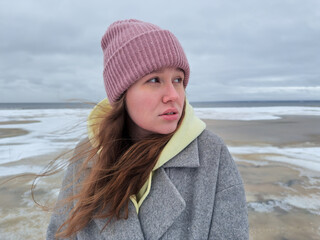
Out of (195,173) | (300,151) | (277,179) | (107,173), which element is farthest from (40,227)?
(300,151)

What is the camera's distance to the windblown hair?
132 centimetres

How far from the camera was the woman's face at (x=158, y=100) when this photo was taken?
1234 mm

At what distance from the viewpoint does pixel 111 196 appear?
1.34 m

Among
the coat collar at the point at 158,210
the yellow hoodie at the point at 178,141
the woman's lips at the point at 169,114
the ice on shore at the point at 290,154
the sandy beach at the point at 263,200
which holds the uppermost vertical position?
the woman's lips at the point at 169,114

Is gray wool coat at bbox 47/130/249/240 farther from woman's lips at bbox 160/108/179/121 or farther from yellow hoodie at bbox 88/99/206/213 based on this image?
woman's lips at bbox 160/108/179/121

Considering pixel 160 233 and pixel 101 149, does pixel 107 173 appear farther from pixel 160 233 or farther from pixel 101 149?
pixel 160 233

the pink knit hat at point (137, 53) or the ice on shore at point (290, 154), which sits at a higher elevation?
the pink knit hat at point (137, 53)

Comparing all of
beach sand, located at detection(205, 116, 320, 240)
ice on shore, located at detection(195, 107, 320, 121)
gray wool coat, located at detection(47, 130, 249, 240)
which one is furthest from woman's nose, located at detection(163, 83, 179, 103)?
ice on shore, located at detection(195, 107, 320, 121)

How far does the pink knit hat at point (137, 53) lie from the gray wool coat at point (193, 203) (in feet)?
1.60

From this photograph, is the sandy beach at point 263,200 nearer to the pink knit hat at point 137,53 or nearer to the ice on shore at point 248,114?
the pink knit hat at point 137,53

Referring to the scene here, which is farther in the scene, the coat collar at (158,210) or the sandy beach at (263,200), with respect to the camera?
the sandy beach at (263,200)

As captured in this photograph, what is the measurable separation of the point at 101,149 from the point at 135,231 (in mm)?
A: 535

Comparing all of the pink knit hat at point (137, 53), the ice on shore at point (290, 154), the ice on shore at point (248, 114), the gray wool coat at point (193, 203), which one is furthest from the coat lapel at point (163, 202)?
the ice on shore at point (248, 114)

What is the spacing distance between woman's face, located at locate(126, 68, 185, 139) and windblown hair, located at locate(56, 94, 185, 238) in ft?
0.36
